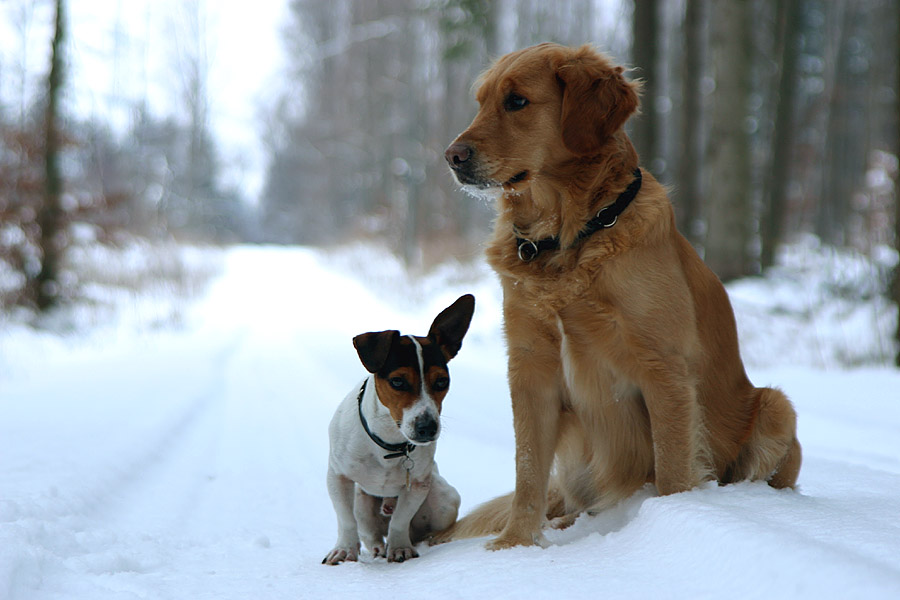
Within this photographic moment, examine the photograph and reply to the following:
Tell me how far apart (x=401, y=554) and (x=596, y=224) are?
1.60 m

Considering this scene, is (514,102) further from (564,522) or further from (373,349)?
(564,522)

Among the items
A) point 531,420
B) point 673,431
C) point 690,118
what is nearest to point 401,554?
point 531,420

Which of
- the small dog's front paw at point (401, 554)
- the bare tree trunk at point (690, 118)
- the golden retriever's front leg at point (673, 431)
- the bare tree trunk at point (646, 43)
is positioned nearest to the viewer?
the golden retriever's front leg at point (673, 431)

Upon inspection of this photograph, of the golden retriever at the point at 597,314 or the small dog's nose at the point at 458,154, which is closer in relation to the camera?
the golden retriever at the point at 597,314

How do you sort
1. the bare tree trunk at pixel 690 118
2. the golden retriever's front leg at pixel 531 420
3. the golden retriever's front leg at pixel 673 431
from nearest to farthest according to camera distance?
the golden retriever's front leg at pixel 673 431 → the golden retriever's front leg at pixel 531 420 → the bare tree trunk at pixel 690 118

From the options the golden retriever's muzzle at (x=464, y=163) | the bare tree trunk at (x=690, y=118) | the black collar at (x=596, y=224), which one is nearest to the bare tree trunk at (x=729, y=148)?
the bare tree trunk at (x=690, y=118)

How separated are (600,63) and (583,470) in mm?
1710

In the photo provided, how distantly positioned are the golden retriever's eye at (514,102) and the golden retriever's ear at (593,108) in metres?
0.16

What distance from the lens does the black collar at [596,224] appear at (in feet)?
8.79

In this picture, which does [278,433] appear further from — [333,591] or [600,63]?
[600,63]

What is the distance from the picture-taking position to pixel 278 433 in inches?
206

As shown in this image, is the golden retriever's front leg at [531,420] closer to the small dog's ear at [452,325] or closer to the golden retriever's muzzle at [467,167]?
the small dog's ear at [452,325]

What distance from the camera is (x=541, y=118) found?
283 cm

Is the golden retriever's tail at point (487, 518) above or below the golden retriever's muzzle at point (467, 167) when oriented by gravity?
below
